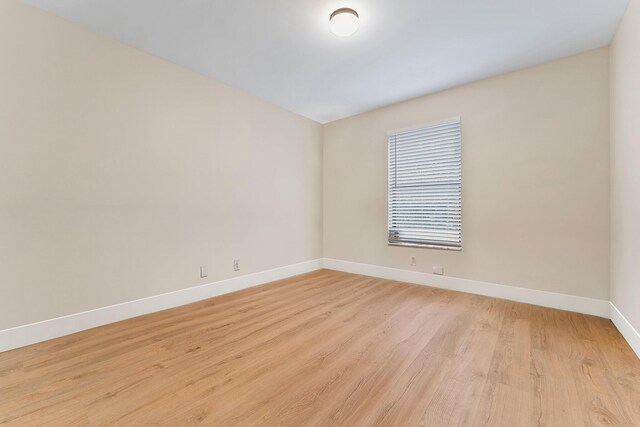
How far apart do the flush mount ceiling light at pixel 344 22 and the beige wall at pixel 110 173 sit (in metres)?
1.74

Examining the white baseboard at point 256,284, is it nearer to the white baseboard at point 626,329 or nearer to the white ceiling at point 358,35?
the white baseboard at point 626,329

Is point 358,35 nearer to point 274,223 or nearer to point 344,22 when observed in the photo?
point 344,22

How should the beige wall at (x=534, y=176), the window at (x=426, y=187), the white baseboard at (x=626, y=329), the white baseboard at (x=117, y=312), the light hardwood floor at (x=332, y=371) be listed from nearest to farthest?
1. the light hardwood floor at (x=332, y=371)
2. the white baseboard at (x=626, y=329)
3. the white baseboard at (x=117, y=312)
4. the beige wall at (x=534, y=176)
5. the window at (x=426, y=187)

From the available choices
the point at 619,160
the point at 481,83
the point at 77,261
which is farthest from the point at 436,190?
the point at 77,261

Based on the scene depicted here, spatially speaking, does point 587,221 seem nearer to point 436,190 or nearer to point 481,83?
point 436,190

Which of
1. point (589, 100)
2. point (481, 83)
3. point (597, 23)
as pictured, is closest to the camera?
point (597, 23)

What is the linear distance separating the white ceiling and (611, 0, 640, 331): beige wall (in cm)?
27

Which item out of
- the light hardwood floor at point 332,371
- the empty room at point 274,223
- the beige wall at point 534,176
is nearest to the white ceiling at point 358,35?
the empty room at point 274,223

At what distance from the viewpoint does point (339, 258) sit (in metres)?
4.59

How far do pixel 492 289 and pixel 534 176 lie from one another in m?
1.34

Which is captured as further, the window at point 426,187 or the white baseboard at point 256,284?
the window at point 426,187

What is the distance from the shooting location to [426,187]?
366cm

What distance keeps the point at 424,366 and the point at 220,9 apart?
3008mm

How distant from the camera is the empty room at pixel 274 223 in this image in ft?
5.09
